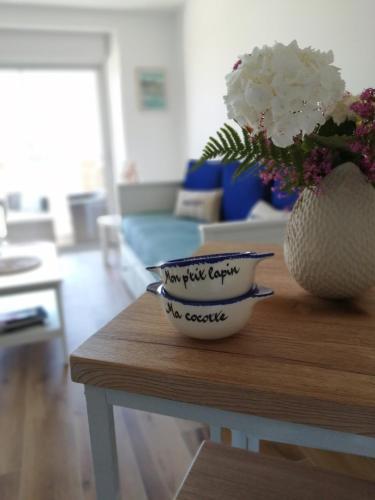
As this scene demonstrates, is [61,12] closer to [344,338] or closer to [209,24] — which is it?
[209,24]

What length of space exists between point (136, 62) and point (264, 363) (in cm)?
397

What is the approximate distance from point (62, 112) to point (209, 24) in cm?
185

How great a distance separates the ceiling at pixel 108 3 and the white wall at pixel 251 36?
0.81 ft

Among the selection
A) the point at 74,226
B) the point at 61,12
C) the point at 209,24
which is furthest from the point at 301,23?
the point at 74,226

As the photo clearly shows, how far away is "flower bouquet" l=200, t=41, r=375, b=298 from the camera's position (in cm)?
51

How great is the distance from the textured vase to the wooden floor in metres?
0.86

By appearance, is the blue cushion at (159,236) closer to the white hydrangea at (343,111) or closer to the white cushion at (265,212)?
the white cushion at (265,212)

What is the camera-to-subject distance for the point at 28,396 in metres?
1.66

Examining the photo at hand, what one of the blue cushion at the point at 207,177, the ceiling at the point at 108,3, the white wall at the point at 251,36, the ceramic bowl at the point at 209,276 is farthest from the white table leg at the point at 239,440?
the ceiling at the point at 108,3

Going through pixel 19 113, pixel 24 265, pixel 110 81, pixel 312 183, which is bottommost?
pixel 24 265

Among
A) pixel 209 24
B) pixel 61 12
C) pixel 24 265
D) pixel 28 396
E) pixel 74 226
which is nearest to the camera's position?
pixel 28 396

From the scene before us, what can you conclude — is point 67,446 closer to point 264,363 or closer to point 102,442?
point 102,442

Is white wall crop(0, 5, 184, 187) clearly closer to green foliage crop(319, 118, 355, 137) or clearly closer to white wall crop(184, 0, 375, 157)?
white wall crop(184, 0, 375, 157)

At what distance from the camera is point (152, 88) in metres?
4.00
